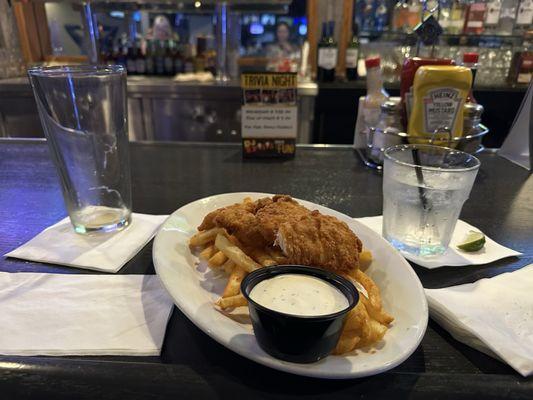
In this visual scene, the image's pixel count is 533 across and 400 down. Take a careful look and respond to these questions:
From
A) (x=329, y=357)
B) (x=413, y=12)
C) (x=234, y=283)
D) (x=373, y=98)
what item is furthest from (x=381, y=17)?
(x=329, y=357)

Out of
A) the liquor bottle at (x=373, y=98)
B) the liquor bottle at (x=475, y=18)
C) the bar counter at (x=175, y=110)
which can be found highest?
the liquor bottle at (x=475, y=18)

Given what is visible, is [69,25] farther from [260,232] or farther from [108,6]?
[260,232]

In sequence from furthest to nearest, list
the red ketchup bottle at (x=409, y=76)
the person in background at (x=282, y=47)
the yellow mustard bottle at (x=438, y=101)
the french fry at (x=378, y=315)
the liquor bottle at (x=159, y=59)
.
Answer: the person in background at (x=282, y=47) < the liquor bottle at (x=159, y=59) < the red ketchup bottle at (x=409, y=76) < the yellow mustard bottle at (x=438, y=101) < the french fry at (x=378, y=315)

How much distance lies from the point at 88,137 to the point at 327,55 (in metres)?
2.95

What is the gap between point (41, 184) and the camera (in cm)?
131

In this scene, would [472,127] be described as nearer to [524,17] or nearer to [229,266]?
[229,266]

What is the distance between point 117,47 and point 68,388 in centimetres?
420

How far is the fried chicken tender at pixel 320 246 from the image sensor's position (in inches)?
28.9

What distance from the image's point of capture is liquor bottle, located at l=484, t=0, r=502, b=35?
352 centimetres

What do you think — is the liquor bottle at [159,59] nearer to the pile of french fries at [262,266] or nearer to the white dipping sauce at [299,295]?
the pile of french fries at [262,266]

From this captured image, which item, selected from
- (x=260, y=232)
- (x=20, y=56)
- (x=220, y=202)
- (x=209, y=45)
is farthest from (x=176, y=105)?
(x=260, y=232)

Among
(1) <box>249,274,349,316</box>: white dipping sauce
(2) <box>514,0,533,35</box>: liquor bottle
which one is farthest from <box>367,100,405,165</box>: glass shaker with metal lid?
(2) <box>514,0,533,35</box>: liquor bottle

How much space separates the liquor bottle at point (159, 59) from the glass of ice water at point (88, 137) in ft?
10.2

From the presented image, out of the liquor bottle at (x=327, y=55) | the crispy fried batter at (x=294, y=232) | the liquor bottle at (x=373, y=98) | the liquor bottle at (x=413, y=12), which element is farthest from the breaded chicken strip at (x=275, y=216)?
the liquor bottle at (x=413, y=12)
